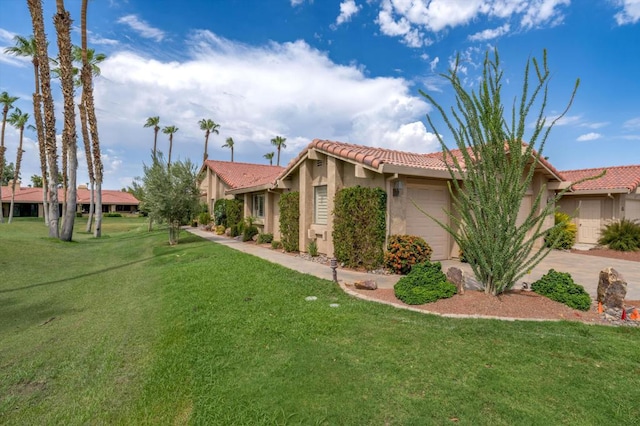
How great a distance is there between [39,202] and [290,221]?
53832mm

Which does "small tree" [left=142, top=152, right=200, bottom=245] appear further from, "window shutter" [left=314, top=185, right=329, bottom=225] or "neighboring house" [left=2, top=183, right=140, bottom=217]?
"neighboring house" [left=2, top=183, right=140, bottom=217]

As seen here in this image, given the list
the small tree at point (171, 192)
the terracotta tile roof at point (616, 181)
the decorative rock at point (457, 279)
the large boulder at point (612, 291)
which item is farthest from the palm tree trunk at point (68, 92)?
the terracotta tile roof at point (616, 181)

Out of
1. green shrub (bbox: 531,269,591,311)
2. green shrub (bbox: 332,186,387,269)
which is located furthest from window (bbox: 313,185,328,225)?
green shrub (bbox: 531,269,591,311)

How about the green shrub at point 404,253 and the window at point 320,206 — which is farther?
the window at point 320,206

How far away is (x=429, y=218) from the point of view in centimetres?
1086

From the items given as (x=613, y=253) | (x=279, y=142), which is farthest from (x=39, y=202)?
(x=613, y=253)

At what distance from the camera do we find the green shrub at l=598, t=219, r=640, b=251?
13.8 m

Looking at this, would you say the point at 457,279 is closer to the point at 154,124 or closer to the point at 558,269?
the point at 558,269

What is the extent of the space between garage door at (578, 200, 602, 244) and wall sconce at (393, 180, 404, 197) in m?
12.3

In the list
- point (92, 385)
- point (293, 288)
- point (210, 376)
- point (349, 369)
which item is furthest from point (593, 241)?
point (92, 385)

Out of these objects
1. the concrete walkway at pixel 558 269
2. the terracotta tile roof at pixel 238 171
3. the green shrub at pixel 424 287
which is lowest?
the concrete walkway at pixel 558 269

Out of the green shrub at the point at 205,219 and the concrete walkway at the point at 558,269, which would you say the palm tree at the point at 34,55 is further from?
the concrete walkway at the point at 558,269

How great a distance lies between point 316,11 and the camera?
14.4m

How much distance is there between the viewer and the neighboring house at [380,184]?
32.8 feet
